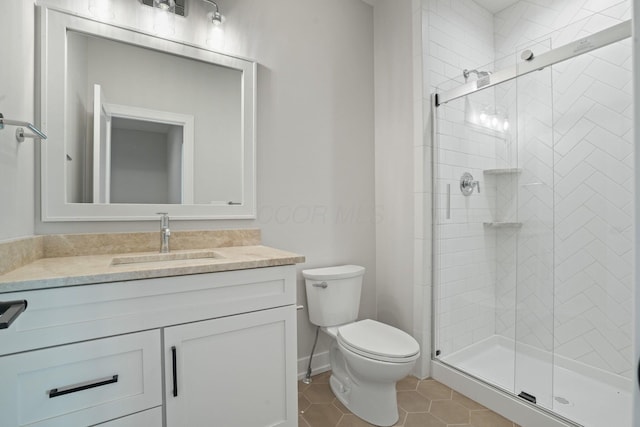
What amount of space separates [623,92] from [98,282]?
2662 millimetres

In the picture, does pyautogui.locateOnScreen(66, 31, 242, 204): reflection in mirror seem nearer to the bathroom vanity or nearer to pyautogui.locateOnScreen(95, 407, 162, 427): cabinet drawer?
the bathroom vanity

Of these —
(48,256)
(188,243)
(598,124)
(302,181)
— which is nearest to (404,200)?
(302,181)

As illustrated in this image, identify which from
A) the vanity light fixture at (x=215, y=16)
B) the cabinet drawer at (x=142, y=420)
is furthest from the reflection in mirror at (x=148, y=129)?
the cabinet drawer at (x=142, y=420)

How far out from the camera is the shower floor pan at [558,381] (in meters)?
1.57

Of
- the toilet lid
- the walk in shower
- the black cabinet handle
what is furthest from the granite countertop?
the walk in shower

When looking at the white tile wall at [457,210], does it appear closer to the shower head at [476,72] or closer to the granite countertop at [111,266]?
the shower head at [476,72]

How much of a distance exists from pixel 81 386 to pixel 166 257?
0.63 metres

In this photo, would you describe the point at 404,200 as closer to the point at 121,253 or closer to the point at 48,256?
the point at 121,253

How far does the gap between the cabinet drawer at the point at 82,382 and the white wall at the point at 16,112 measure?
0.47 m

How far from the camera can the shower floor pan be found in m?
1.57

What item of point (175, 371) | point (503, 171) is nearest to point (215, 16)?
point (175, 371)

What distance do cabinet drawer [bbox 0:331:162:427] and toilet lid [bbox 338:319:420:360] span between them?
92 centimetres

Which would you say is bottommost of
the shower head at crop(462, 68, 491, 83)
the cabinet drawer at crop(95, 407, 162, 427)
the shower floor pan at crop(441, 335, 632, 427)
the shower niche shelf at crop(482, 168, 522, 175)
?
the shower floor pan at crop(441, 335, 632, 427)

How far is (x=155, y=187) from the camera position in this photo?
1.60 meters
